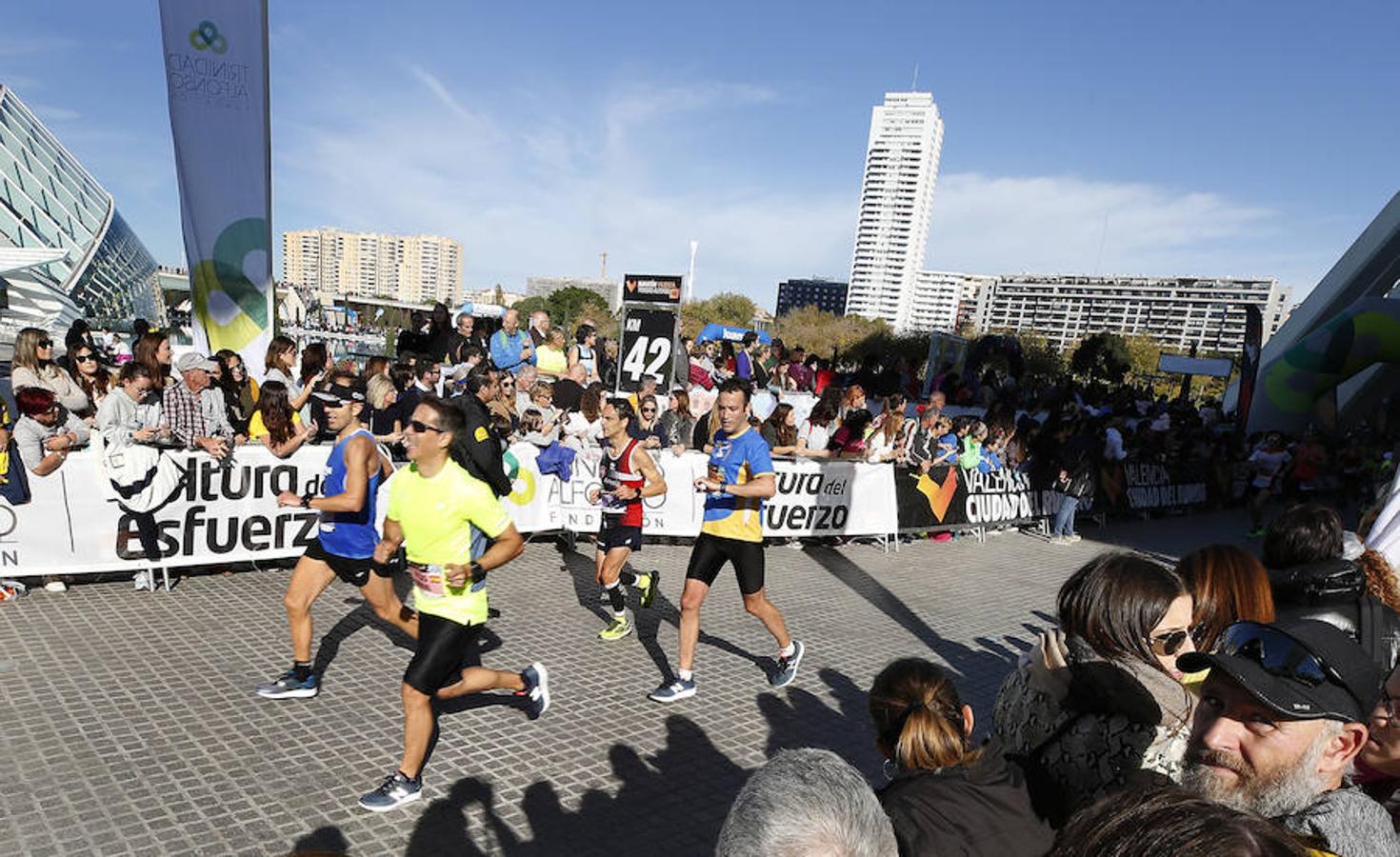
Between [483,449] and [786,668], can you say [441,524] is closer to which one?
[483,449]

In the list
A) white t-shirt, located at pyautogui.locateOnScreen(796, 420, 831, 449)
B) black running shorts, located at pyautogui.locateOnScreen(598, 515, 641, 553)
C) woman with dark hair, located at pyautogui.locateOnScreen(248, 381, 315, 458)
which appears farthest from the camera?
white t-shirt, located at pyautogui.locateOnScreen(796, 420, 831, 449)

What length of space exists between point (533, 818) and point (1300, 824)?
3369 millimetres

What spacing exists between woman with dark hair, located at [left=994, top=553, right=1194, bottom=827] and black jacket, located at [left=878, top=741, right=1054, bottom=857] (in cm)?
18

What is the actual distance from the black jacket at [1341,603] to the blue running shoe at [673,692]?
3.53m

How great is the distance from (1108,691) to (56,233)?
6487 centimetres

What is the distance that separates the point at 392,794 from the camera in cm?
392

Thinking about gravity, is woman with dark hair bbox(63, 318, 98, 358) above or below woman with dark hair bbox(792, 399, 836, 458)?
A: above

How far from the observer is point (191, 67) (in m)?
8.51

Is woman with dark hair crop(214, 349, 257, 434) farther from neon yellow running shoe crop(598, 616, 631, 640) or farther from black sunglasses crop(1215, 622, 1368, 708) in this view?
black sunglasses crop(1215, 622, 1368, 708)

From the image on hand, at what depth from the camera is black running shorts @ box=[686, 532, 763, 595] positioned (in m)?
5.51

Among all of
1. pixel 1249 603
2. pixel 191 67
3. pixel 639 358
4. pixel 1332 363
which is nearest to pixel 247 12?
pixel 191 67

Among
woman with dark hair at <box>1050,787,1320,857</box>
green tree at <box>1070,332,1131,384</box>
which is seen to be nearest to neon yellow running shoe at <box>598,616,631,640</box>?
woman with dark hair at <box>1050,787,1320,857</box>

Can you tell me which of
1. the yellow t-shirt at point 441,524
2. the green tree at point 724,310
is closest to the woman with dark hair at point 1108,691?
the yellow t-shirt at point 441,524

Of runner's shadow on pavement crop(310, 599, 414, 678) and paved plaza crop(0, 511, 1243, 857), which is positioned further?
runner's shadow on pavement crop(310, 599, 414, 678)
